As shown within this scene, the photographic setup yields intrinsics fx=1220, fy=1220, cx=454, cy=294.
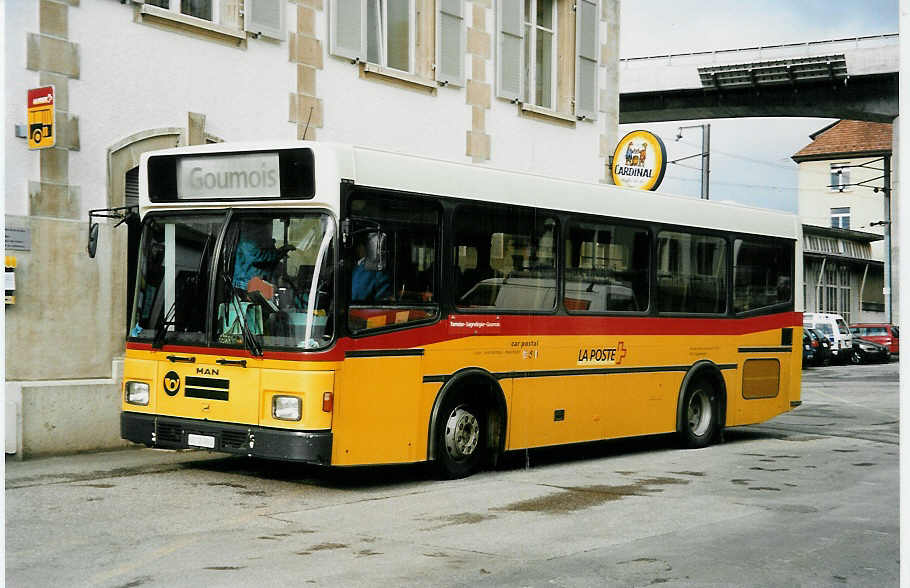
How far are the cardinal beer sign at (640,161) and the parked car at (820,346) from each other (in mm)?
23350

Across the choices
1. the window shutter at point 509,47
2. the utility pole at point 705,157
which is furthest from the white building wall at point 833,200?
the window shutter at point 509,47

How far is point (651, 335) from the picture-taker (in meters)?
13.6

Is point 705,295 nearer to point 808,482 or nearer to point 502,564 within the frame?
point 808,482

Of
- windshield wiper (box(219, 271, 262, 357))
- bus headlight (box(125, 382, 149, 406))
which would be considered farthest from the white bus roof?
bus headlight (box(125, 382, 149, 406))

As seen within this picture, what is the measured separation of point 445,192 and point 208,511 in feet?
11.8

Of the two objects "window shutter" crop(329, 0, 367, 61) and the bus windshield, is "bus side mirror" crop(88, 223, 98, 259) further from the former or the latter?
"window shutter" crop(329, 0, 367, 61)

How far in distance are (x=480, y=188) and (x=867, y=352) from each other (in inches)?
1566

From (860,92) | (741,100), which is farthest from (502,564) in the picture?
(741,100)

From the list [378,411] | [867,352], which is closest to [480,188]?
[378,411]

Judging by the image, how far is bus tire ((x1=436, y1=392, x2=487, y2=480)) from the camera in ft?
35.9

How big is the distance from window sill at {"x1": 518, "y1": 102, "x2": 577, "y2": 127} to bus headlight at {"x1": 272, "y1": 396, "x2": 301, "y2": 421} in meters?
11.3

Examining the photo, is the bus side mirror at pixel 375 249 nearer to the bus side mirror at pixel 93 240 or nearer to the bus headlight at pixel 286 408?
the bus headlight at pixel 286 408

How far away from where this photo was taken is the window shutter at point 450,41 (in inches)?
721

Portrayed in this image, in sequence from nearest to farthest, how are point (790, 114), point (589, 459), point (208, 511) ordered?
point (208, 511)
point (589, 459)
point (790, 114)
